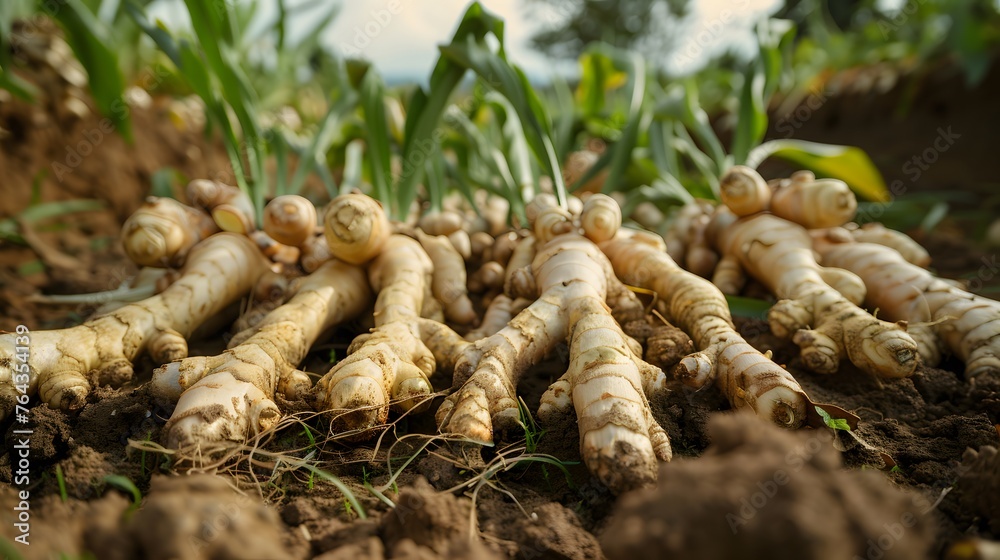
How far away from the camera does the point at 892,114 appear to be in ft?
12.7

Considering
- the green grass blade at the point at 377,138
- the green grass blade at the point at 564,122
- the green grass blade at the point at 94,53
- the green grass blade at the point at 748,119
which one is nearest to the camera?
the green grass blade at the point at 94,53

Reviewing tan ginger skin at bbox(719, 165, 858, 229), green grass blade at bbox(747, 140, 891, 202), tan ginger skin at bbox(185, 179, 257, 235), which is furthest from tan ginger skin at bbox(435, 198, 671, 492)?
green grass blade at bbox(747, 140, 891, 202)

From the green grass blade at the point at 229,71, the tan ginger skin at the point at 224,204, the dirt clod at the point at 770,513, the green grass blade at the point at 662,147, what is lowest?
the dirt clod at the point at 770,513

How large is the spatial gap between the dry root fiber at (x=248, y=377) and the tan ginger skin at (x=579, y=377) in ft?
1.07

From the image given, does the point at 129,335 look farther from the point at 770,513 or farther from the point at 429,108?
the point at 770,513

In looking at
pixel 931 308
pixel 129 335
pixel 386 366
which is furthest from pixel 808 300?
pixel 129 335

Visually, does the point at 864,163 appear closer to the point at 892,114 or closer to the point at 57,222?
the point at 892,114

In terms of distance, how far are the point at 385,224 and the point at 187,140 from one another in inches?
103

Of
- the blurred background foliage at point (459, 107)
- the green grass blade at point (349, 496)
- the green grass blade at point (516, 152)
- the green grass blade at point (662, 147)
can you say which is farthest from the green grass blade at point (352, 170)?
the green grass blade at point (349, 496)

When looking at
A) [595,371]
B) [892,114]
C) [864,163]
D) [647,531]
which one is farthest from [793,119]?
[647,531]

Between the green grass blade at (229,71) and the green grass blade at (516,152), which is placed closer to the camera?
the green grass blade at (229,71)

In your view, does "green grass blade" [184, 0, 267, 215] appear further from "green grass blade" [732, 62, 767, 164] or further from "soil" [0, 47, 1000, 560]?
"green grass blade" [732, 62, 767, 164]

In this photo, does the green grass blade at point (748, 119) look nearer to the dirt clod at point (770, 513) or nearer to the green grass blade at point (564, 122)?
the green grass blade at point (564, 122)

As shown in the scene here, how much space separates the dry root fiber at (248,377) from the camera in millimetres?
912
